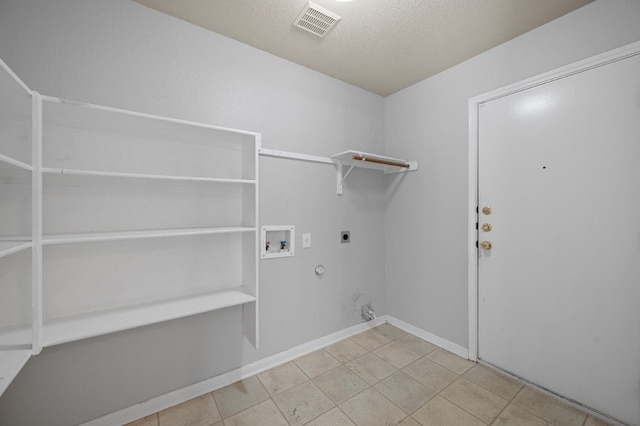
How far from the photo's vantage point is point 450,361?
82.0 inches

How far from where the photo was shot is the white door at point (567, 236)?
144cm

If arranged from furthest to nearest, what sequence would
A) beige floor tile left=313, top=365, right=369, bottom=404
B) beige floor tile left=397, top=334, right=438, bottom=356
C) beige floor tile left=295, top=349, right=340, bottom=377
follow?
1. beige floor tile left=397, top=334, right=438, bottom=356
2. beige floor tile left=295, top=349, right=340, bottom=377
3. beige floor tile left=313, top=365, right=369, bottom=404

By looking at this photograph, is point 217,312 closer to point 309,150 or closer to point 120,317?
point 120,317

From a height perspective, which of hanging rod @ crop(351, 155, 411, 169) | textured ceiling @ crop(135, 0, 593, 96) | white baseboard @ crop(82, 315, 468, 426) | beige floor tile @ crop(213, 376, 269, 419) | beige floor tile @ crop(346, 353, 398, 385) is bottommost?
beige floor tile @ crop(213, 376, 269, 419)

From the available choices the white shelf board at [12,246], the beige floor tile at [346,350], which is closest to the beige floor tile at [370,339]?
the beige floor tile at [346,350]

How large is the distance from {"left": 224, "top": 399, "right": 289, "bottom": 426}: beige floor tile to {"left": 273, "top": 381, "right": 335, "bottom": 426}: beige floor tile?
43 millimetres

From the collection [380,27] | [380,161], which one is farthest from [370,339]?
[380,27]

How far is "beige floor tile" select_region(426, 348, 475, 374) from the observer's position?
6.54 ft

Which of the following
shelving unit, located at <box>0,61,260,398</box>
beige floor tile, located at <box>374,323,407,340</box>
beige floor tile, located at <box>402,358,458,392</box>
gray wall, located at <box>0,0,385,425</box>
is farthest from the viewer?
beige floor tile, located at <box>374,323,407,340</box>

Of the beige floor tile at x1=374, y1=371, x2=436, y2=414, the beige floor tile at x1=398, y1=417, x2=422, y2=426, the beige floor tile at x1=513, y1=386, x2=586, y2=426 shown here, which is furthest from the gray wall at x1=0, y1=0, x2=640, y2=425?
the beige floor tile at x1=398, y1=417, x2=422, y2=426

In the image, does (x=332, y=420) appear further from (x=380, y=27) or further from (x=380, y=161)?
(x=380, y=27)

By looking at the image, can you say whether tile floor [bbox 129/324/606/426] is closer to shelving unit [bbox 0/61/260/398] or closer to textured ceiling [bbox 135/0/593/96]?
shelving unit [bbox 0/61/260/398]

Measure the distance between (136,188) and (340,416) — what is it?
1.83m

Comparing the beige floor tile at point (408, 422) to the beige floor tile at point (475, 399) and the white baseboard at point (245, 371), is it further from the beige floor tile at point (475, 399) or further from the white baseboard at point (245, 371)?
the white baseboard at point (245, 371)
